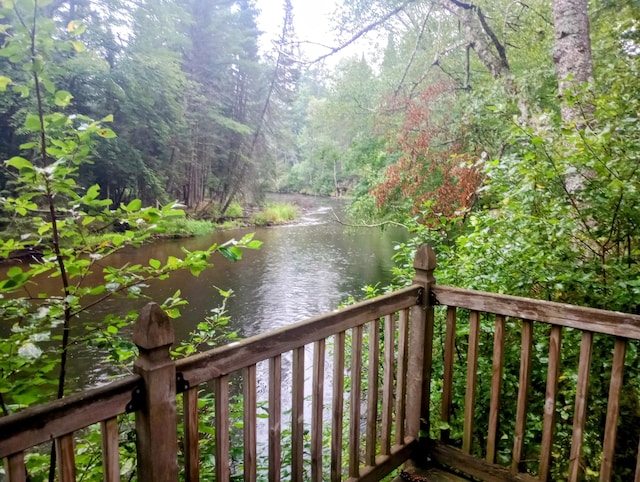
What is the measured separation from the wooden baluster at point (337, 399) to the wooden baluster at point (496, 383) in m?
0.72

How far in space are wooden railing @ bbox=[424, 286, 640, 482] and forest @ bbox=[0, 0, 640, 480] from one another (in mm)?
203

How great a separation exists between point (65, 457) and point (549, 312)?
5.67ft

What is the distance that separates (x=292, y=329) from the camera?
1.51 meters

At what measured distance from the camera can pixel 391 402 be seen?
79.6 inches

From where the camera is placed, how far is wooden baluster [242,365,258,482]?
1.41 metres

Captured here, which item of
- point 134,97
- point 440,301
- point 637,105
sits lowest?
point 440,301

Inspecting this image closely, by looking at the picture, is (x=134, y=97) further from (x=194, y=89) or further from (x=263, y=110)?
(x=263, y=110)

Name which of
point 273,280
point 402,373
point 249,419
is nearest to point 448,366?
point 402,373

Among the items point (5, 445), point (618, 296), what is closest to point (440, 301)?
point (618, 296)

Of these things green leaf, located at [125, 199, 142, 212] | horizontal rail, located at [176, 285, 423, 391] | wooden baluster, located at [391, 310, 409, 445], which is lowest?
wooden baluster, located at [391, 310, 409, 445]

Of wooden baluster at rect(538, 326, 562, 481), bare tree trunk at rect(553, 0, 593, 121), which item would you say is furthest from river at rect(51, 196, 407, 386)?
wooden baluster at rect(538, 326, 562, 481)

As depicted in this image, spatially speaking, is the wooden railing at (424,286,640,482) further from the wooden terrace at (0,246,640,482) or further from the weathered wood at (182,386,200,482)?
the weathered wood at (182,386,200,482)

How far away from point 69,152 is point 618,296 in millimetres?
2517

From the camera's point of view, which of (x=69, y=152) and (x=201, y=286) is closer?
(x=69, y=152)
